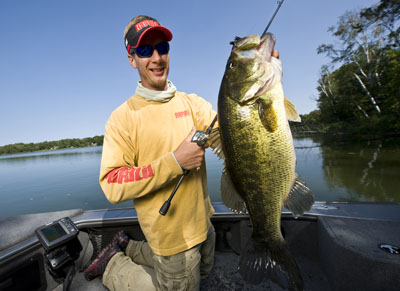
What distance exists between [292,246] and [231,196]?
181cm

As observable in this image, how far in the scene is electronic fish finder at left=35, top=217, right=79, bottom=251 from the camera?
6.99ft

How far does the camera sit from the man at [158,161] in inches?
61.5

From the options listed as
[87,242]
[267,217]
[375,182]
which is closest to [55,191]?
[87,242]

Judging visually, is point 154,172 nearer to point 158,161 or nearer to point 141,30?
point 158,161

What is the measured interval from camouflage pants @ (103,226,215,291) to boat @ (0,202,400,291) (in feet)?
1.13

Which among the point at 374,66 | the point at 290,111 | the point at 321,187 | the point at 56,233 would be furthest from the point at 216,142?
the point at 374,66

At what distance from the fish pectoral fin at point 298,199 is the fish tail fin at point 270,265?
0.97ft

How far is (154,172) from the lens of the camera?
1553 mm

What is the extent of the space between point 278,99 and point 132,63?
133 cm

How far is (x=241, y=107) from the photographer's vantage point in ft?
4.66

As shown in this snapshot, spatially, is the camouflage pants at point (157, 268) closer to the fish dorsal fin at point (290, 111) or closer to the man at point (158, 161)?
the man at point (158, 161)

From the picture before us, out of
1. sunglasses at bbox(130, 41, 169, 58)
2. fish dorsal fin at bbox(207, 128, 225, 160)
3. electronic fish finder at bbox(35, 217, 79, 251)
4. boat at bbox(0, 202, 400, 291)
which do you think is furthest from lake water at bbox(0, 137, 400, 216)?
electronic fish finder at bbox(35, 217, 79, 251)

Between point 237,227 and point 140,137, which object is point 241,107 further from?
point 237,227

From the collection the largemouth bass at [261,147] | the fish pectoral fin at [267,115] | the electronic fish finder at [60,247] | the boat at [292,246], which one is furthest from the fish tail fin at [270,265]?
the electronic fish finder at [60,247]
